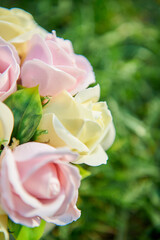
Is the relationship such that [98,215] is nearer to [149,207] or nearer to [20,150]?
[149,207]

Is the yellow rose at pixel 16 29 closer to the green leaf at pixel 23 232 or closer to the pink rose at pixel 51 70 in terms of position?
the pink rose at pixel 51 70

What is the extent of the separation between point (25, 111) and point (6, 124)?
3 centimetres

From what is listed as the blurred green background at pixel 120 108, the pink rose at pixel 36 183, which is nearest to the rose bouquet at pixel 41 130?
the pink rose at pixel 36 183

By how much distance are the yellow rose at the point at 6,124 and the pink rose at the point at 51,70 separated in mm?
58

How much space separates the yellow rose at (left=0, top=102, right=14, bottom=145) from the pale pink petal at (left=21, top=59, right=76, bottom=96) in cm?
6

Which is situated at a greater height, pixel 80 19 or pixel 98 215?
pixel 80 19

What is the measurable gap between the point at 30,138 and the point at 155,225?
623 mm

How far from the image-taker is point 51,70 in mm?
332

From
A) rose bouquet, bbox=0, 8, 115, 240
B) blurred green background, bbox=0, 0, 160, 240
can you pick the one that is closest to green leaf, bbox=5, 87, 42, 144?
rose bouquet, bbox=0, 8, 115, 240

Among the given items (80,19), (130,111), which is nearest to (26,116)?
(130,111)

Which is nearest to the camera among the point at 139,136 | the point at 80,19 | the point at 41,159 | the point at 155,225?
the point at 41,159

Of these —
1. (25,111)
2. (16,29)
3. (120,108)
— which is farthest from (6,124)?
(120,108)

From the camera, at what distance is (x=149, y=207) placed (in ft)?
2.84

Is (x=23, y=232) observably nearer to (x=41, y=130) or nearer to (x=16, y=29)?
(x=41, y=130)
